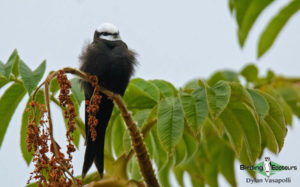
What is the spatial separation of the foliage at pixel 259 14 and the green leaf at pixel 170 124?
350 mm

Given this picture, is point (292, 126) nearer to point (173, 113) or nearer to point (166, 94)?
point (166, 94)

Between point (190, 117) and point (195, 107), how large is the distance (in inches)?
2.4

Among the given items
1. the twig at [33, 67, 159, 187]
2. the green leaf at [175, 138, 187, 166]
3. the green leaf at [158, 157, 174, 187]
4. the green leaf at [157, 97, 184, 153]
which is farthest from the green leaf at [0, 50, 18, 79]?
the green leaf at [158, 157, 174, 187]

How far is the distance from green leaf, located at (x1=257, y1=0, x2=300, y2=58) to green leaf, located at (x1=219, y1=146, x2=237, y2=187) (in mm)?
932

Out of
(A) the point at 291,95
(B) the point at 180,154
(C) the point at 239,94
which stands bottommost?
(B) the point at 180,154

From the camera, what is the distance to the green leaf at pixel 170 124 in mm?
1648

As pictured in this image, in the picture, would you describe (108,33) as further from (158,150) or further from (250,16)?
(250,16)

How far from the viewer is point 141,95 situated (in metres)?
2.17

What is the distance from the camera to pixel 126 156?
1.91 m

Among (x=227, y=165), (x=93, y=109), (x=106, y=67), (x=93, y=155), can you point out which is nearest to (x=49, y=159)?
(x=93, y=109)

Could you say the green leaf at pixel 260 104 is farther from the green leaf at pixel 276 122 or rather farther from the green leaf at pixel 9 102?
the green leaf at pixel 9 102

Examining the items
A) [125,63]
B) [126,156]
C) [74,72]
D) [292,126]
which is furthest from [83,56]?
[292,126]

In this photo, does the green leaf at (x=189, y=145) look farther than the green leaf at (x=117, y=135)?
No

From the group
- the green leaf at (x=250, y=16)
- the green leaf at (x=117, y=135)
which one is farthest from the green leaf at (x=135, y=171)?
the green leaf at (x=250, y=16)
